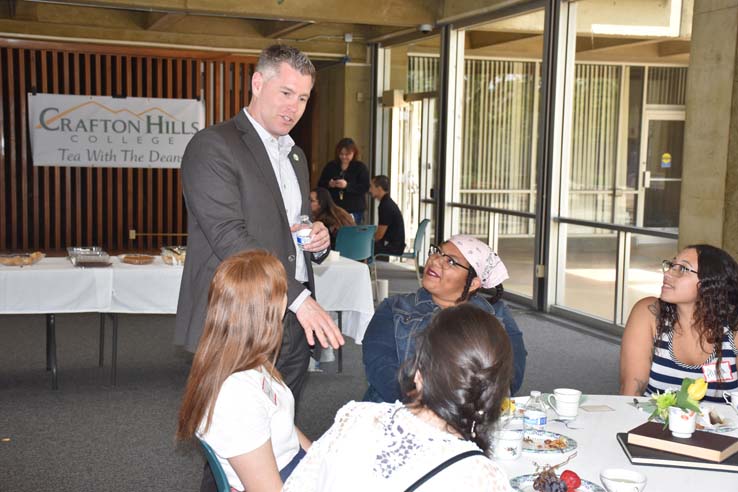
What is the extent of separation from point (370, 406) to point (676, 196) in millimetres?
6034

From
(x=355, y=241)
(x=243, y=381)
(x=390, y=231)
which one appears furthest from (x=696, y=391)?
(x=390, y=231)

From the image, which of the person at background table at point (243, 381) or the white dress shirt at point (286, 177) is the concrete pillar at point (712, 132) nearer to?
the white dress shirt at point (286, 177)

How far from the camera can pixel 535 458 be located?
2225 millimetres

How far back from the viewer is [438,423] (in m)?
1.60

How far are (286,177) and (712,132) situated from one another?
13.4 feet

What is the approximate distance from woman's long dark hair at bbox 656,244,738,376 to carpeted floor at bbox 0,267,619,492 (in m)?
2.13

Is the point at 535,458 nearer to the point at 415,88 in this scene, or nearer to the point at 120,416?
the point at 120,416

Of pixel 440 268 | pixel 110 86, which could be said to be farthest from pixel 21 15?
pixel 440 268

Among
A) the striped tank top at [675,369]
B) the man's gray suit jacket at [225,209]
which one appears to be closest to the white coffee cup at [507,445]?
the man's gray suit jacket at [225,209]

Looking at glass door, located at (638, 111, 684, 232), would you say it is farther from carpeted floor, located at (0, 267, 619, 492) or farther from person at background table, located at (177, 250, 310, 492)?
person at background table, located at (177, 250, 310, 492)

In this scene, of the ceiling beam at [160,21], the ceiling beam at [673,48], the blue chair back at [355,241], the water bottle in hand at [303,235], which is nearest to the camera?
the water bottle in hand at [303,235]

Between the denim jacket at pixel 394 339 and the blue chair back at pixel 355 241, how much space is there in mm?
4629

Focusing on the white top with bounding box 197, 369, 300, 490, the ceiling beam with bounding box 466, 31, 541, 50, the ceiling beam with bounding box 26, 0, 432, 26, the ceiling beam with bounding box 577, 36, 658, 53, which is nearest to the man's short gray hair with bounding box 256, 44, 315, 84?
the white top with bounding box 197, 369, 300, 490

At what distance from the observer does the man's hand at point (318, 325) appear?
2.46 m
